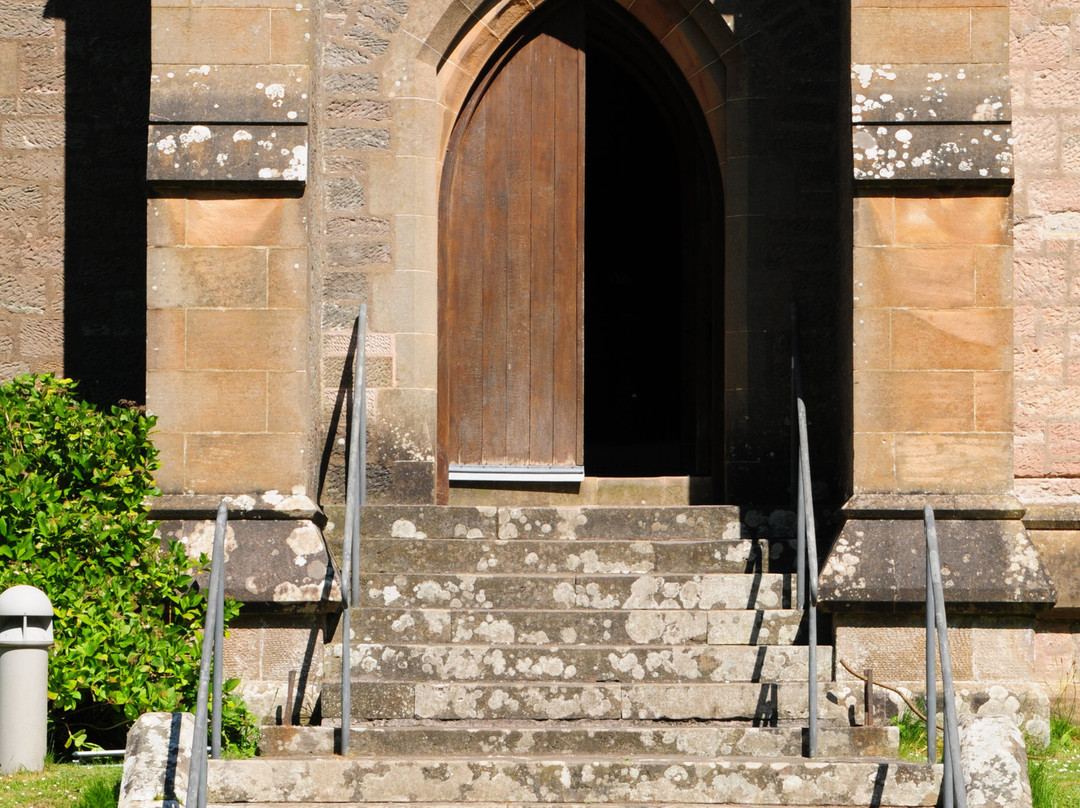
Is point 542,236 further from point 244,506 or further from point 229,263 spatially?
point 244,506

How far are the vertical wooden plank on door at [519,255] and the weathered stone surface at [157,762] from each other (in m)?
2.58

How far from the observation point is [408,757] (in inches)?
204

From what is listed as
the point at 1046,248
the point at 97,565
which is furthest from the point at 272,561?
the point at 1046,248

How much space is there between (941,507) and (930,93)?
68.1 inches

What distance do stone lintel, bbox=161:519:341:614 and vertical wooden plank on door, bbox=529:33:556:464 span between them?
5.25ft

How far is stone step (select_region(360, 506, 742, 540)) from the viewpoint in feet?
21.0

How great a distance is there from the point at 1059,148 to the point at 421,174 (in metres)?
2.96

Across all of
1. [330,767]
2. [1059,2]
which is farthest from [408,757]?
[1059,2]

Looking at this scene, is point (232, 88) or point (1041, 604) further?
point (232, 88)

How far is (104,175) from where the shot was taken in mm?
7207

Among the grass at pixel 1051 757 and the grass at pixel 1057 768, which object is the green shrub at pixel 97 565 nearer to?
the grass at pixel 1051 757

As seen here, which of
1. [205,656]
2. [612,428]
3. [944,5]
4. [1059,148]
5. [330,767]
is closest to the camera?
[205,656]

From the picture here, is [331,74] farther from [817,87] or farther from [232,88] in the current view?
[817,87]

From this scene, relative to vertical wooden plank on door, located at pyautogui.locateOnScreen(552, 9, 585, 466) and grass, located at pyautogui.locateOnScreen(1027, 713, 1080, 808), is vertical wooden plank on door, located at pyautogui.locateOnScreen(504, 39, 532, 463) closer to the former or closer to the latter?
vertical wooden plank on door, located at pyautogui.locateOnScreen(552, 9, 585, 466)
